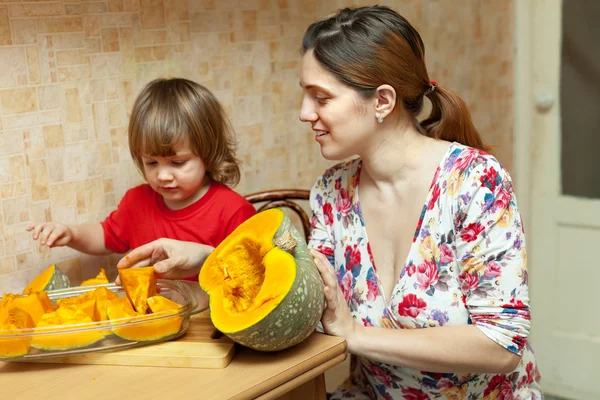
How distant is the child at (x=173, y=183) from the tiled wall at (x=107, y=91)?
0.08 metres

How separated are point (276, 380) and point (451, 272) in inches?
17.4

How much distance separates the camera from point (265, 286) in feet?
3.51

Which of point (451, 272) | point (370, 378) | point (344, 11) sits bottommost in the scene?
point (370, 378)

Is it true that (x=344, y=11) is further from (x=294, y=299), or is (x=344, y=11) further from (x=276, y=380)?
(x=276, y=380)

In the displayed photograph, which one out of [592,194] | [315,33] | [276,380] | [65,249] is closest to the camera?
[276,380]

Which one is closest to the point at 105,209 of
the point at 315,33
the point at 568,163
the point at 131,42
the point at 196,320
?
the point at 131,42

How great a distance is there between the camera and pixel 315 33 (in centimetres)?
139

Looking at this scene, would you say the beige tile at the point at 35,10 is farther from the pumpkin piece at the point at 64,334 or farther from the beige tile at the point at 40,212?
the pumpkin piece at the point at 64,334

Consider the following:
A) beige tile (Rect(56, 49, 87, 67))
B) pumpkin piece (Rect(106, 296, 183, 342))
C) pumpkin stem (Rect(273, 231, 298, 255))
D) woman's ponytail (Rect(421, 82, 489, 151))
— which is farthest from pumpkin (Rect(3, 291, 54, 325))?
woman's ponytail (Rect(421, 82, 489, 151))

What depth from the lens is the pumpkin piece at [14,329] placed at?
107 cm

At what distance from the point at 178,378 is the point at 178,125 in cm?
58

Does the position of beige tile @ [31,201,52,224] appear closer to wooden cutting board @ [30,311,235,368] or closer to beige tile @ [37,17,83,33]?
beige tile @ [37,17,83,33]

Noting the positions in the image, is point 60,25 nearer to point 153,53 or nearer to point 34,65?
point 34,65

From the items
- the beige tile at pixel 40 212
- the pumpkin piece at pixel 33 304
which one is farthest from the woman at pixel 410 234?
the beige tile at pixel 40 212
